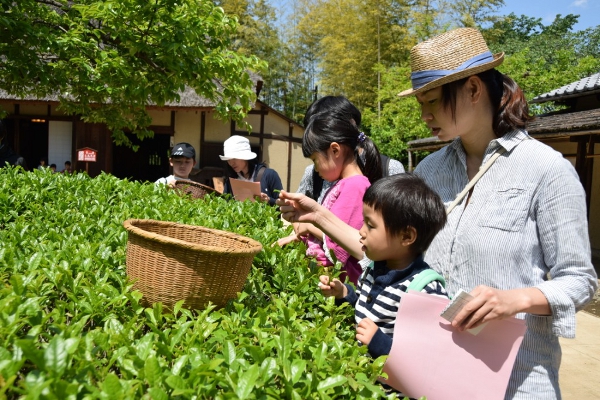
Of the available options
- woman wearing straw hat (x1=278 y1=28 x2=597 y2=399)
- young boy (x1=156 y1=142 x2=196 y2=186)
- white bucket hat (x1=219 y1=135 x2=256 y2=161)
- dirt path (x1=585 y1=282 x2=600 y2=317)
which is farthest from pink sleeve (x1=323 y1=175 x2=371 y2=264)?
dirt path (x1=585 y1=282 x2=600 y2=317)

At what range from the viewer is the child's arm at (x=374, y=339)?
161cm

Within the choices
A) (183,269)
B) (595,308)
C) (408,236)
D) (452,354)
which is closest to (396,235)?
(408,236)

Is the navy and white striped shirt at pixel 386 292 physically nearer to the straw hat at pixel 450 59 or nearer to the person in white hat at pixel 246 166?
the straw hat at pixel 450 59

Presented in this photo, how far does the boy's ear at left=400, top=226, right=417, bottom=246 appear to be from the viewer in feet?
5.91

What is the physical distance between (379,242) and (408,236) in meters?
0.09

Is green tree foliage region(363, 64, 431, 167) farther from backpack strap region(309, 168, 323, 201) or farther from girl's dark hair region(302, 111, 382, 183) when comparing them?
girl's dark hair region(302, 111, 382, 183)

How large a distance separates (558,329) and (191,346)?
103 cm

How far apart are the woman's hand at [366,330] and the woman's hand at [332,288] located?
30 centimetres

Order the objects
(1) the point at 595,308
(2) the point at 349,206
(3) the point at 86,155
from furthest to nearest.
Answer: (3) the point at 86,155, (1) the point at 595,308, (2) the point at 349,206

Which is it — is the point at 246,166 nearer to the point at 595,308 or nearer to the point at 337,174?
the point at 337,174

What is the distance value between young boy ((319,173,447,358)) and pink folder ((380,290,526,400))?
0.19 m

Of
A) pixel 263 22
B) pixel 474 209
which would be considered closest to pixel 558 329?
pixel 474 209

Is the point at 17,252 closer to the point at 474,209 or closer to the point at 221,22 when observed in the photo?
the point at 474,209

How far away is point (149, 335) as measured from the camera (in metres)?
1.44
